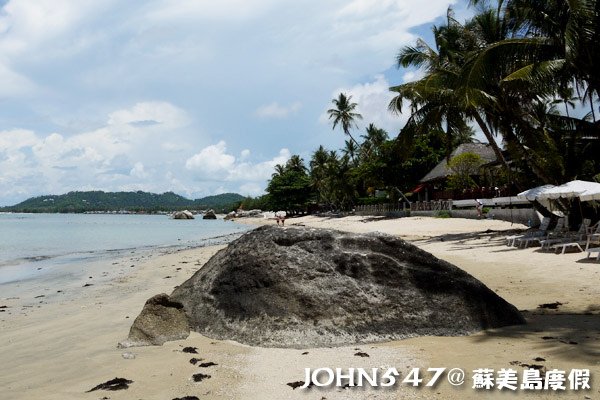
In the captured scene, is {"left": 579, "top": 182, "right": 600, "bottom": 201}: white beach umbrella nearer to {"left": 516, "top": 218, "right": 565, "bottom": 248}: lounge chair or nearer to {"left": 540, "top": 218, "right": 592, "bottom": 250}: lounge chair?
{"left": 540, "top": 218, "right": 592, "bottom": 250}: lounge chair

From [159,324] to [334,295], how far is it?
2.39 meters

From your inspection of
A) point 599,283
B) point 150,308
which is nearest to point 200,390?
point 150,308

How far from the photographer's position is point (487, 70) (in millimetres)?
11711

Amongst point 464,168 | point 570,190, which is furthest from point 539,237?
point 464,168

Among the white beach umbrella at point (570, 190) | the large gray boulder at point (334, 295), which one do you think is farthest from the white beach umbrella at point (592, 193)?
the large gray boulder at point (334, 295)

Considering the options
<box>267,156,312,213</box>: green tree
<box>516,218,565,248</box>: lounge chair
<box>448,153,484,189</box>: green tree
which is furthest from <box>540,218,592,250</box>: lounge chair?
<box>267,156,312,213</box>: green tree

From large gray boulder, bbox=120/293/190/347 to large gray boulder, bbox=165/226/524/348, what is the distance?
20 centimetres

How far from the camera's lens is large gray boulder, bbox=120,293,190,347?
6430 mm

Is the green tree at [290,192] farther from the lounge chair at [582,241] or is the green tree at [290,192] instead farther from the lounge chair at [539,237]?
the lounge chair at [582,241]

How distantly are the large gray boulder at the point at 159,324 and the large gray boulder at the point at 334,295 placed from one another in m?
0.20

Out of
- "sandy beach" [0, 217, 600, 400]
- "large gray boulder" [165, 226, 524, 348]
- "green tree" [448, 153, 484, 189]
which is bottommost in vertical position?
"sandy beach" [0, 217, 600, 400]

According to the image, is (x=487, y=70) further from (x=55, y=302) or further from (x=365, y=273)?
(x=55, y=302)

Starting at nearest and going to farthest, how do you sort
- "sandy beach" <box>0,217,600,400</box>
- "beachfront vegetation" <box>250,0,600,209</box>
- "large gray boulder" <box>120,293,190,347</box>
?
1. "sandy beach" <box>0,217,600,400</box>
2. "large gray boulder" <box>120,293,190,347</box>
3. "beachfront vegetation" <box>250,0,600,209</box>

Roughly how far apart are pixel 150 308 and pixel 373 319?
9.95ft
